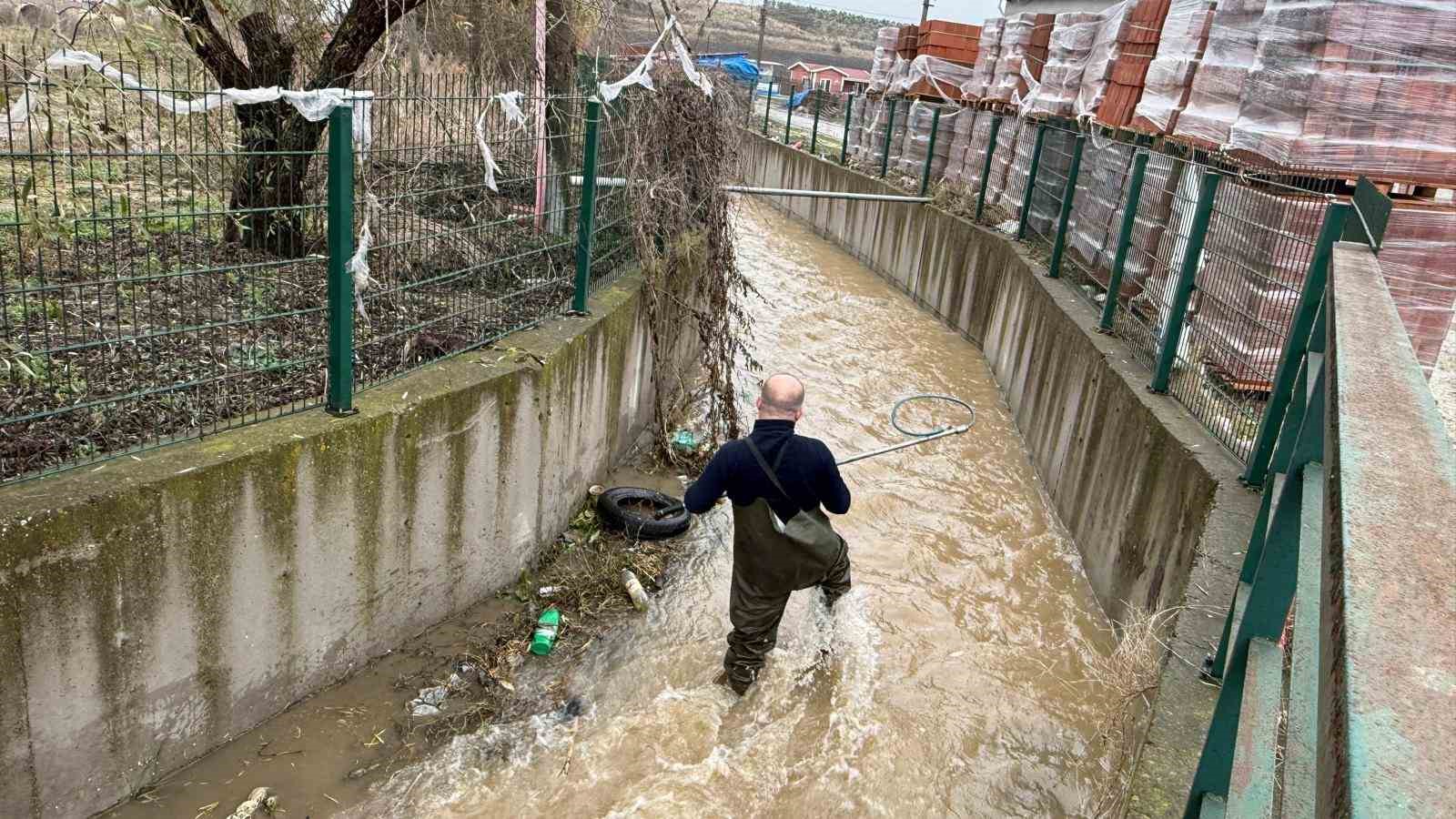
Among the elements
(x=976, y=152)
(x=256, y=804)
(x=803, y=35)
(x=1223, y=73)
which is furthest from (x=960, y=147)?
(x=803, y=35)

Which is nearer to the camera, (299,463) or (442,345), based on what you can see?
(299,463)

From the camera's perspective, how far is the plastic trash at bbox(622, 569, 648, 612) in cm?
586

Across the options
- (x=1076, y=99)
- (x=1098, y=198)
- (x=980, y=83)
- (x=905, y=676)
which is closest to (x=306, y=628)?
(x=905, y=676)

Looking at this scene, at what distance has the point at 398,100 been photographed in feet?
16.1

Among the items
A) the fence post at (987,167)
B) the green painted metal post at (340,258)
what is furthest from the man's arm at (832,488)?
the fence post at (987,167)

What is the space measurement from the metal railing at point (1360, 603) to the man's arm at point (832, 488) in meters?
2.65

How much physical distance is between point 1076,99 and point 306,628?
10680 mm

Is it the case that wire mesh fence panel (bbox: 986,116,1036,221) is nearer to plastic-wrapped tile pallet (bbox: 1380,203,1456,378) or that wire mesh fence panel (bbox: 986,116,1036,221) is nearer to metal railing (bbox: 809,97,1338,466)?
metal railing (bbox: 809,97,1338,466)

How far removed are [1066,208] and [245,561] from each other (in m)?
7.94

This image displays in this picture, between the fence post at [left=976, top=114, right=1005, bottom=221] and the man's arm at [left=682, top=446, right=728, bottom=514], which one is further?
the fence post at [left=976, top=114, right=1005, bottom=221]

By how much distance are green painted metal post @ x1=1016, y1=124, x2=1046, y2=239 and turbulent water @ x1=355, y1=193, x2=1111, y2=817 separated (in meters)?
4.55

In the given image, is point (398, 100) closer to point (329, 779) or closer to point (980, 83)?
point (329, 779)

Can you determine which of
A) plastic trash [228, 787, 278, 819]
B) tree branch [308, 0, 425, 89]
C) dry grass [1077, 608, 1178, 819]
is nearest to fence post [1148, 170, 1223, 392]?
dry grass [1077, 608, 1178, 819]

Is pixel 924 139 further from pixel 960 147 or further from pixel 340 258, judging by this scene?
pixel 340 258
